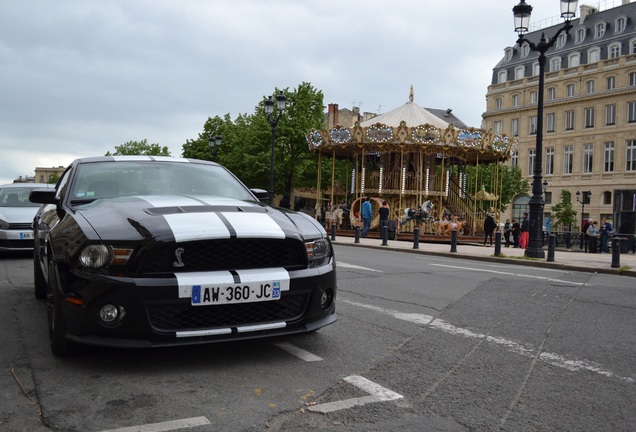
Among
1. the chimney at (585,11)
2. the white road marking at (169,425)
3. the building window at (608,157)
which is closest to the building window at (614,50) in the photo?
the chimney at (585,11)

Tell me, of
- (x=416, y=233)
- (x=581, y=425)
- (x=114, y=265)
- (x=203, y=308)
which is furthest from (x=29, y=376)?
(x=416, y=233)

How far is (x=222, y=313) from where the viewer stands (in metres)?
3.95

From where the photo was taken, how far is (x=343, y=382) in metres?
3.76

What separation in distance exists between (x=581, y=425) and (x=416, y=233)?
17.4m

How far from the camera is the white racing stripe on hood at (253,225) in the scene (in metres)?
4.06

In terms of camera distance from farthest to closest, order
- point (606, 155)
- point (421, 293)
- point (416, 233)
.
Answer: point (606, 155) → point (416, 233) → point (421, 293)

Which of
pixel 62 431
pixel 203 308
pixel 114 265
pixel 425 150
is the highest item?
pixel 425 150

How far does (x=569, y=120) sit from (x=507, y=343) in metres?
63.7

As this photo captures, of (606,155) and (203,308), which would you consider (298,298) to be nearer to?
(203,308)

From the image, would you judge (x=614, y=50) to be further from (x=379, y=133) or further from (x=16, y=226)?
(x=16, y=226)

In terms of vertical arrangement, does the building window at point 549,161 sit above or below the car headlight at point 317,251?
above

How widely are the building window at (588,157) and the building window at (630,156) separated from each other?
3.67 metres

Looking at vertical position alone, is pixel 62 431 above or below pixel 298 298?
below

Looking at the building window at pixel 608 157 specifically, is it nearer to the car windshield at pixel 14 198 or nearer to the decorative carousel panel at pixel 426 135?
the decorative carousel panel at pixel 426 135
